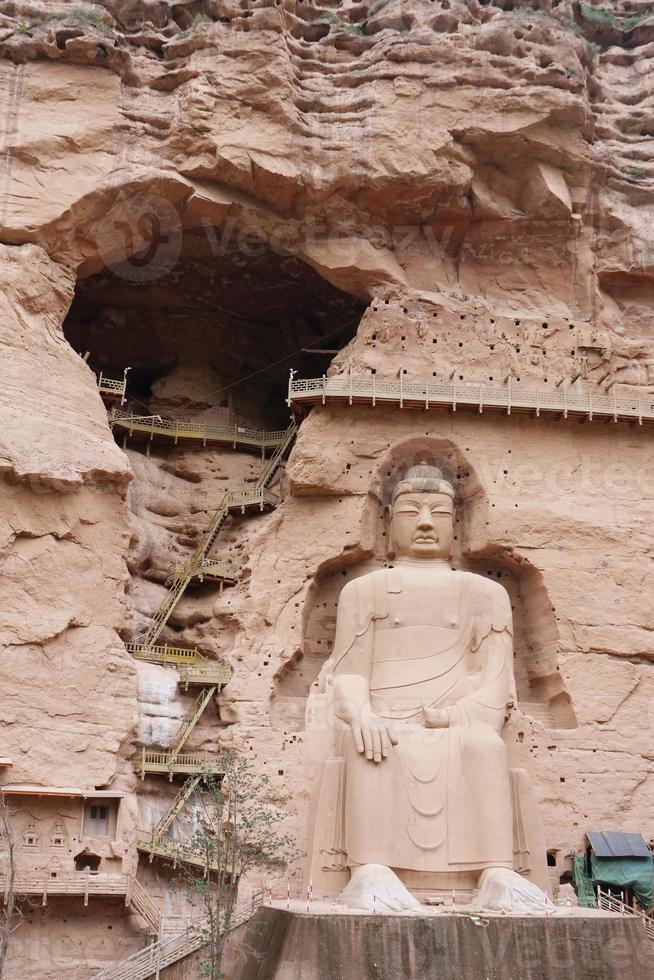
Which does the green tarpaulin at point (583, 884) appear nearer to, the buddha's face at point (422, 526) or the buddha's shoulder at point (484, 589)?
the buddha's shoulder at point (484, 589)

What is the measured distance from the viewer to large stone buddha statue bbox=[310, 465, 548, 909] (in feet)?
41.3

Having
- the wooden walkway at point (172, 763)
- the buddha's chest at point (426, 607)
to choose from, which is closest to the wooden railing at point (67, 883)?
the wooden walkway at point (172, 763)

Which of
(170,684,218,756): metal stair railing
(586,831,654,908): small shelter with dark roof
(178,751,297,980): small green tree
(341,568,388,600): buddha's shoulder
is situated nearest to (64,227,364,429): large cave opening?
(170,684,218,756): metal stair railing

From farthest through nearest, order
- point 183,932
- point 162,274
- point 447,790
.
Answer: point 162,274 → point 183,932 → point 447,790

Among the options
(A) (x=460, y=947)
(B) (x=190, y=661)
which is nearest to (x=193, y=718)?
(B) (x=190, y=661)

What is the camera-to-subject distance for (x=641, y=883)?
14773 millimetres

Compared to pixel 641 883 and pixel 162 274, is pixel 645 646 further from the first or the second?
pixel 162 274

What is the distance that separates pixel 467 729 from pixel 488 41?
1150 centimetres

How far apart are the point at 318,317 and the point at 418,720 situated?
31.1 feet

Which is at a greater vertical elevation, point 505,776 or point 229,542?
point 229,542

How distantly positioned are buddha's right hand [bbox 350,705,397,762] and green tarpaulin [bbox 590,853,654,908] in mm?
3798

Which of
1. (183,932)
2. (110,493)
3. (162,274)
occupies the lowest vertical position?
(183,932)

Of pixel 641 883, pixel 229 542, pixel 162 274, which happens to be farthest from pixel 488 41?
pixel 641 883

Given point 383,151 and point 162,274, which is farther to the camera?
point 162,274
